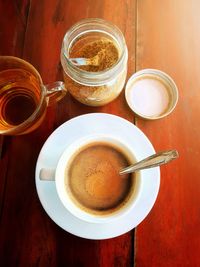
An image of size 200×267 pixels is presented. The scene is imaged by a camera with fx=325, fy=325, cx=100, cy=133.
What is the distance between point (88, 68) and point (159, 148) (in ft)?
0.92

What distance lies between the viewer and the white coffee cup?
715 millimetres

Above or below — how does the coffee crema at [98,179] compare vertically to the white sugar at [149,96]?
below

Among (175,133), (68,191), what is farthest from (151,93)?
(68,191)

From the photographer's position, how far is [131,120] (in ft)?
2.87

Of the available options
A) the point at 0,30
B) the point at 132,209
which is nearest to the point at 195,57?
the point at 132,209

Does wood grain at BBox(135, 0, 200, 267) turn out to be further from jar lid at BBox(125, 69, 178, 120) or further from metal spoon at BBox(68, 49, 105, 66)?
metal spoon at BBox(68, 49, 105, 66)

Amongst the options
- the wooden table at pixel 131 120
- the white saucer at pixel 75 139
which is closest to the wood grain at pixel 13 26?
the wooden table at pixel 131 120

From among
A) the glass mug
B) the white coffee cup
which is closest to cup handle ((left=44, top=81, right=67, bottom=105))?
the glass mug

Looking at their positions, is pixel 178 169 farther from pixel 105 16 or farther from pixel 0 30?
pixel 0 30

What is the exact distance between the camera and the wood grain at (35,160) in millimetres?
805

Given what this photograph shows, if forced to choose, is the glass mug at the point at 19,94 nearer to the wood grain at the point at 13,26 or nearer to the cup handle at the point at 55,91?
the cup handle at the point at 55,91

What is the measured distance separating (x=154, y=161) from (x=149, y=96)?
0.27m

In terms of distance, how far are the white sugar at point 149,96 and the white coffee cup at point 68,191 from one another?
142 mm

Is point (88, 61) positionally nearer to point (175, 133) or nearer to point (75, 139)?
point (75, 139)
